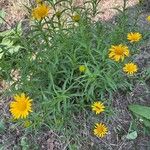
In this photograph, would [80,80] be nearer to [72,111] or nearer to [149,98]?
[72,111]

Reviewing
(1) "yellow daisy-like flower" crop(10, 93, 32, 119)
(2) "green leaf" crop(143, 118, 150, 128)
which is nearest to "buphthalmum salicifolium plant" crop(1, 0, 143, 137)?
(1) "yellow daisy-like flower" crop(10, 93, 32, 119)

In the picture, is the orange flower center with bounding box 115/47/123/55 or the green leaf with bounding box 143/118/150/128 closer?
the orange flower center with bounding box 115/47/123/55

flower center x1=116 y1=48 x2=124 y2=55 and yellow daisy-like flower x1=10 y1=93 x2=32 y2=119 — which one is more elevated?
flower center x1=116 y1=48 x2=124 y2=55

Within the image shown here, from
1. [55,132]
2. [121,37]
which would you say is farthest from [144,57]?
[55,132]

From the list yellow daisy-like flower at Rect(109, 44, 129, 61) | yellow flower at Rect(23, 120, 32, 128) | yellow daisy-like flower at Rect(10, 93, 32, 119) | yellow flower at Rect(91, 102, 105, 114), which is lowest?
yellow flower at Rect(91, 102, 105, 114)

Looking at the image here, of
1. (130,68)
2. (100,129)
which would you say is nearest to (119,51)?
(130,68)

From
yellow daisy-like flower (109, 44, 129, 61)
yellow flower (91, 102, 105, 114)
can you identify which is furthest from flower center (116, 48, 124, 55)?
yellow flower (91, 102, 105, 114)

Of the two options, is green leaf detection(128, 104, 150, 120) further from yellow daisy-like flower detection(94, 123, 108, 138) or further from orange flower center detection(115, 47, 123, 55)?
orange flower center detection(115, 47, 123, 55)

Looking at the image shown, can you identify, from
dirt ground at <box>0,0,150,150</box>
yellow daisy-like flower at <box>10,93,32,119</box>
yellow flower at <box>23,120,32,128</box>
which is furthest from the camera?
dirt ground at <box>0,0,150,150</box>

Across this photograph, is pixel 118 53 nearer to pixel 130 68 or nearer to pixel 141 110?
pixel 130 68

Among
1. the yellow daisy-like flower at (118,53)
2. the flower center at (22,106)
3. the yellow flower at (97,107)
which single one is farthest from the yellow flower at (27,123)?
the yellow daisy-like flower at (118,53)

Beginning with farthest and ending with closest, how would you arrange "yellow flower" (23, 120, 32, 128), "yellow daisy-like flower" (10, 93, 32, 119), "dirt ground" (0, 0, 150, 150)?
"dirt ground" (0, 0, 150, 150)
"yellow flower" (23, 120, 32, 128)
"yellow daisy-like flower" (10, 93, 32, 119)
